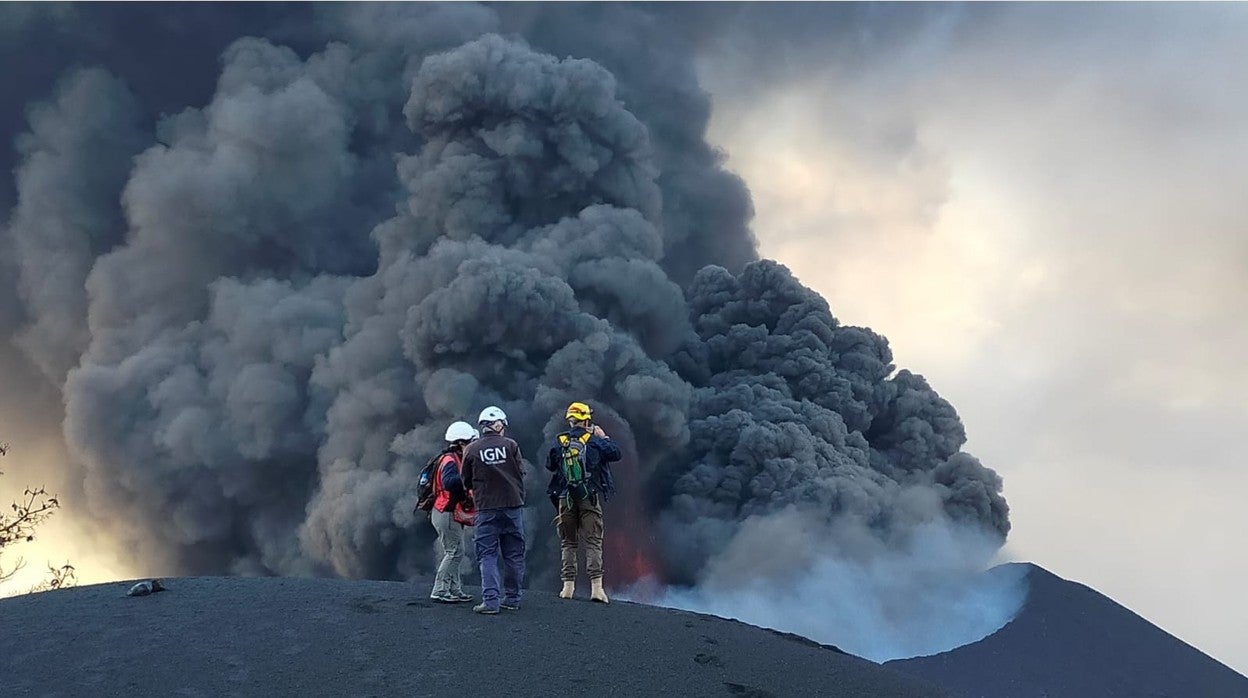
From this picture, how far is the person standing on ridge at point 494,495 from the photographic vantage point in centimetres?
1198

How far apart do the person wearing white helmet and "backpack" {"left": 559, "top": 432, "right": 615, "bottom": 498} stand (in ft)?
3.76

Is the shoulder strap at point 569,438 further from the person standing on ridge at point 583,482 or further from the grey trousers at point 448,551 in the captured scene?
the grey trousers at point 448,551

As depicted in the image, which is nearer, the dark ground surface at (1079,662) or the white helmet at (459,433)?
the white helmet at (459,433)

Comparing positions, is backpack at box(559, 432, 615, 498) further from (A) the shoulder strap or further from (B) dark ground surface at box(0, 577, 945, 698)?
(B) dark ground surface at box(0, 577, 945, 698)

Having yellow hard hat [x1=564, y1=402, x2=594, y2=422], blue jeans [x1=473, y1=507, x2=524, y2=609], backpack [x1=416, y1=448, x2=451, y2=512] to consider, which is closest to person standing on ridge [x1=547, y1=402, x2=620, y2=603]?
yellow hard hat [x1=564, y1=402, x2=594, y2=422]

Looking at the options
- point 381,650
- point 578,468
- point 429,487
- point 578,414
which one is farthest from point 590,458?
point 381,650

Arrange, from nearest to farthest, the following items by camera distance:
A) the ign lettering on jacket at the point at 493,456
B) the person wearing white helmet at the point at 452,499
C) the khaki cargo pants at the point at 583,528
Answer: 1. the ign lettering on jacket at the point at 493,456
2. the person wearing white helmet at the point at 452,499
3. the khaki cargo pants at the point at 583,528

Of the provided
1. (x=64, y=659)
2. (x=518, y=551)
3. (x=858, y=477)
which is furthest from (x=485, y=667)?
→ (x=858, y=477)

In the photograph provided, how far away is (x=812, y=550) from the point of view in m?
38.2

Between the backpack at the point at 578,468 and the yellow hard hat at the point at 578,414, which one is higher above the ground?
the yellow hard hat at the point at 578,414

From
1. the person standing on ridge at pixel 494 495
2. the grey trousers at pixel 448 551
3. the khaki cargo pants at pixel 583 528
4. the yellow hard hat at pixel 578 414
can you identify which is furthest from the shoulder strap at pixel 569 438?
the grey trousers at pixel 448 551

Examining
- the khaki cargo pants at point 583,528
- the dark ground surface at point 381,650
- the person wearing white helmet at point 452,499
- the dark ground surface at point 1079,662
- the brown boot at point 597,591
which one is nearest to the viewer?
the dark ground surface at point 381,650

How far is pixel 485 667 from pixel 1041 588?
30.4m

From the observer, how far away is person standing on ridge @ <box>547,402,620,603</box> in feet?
43.1
